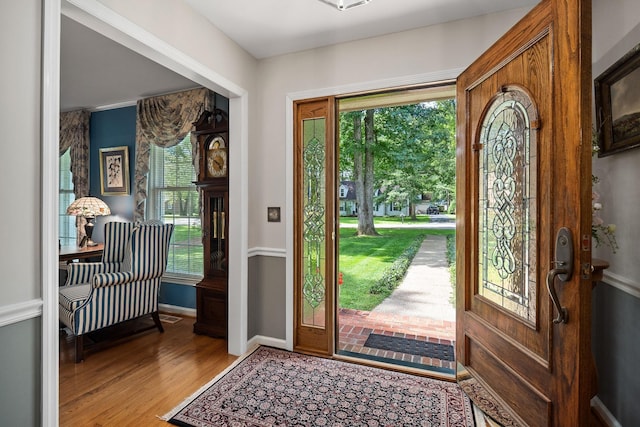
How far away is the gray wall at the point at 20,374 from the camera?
4.27 ft

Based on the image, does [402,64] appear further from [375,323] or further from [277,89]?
[375,323]

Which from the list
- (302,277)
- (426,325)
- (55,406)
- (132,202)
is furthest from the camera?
(132,202)

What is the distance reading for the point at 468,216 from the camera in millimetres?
2107

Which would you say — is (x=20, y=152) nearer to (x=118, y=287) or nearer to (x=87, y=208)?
(x=118, y=287)

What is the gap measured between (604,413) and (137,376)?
3.05 m

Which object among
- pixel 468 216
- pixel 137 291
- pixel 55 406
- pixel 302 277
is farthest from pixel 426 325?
pixel 55 406

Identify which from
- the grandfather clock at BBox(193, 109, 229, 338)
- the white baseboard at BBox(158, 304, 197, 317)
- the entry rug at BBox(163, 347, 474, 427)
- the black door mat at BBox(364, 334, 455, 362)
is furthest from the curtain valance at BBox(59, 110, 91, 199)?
the black door mat at BBox(364, 334, 455, 362)

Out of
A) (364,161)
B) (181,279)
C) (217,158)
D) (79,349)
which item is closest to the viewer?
(79,349)

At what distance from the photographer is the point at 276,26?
8.25 ft

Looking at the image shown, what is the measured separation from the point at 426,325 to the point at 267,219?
2246mm

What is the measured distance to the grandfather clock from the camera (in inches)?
127

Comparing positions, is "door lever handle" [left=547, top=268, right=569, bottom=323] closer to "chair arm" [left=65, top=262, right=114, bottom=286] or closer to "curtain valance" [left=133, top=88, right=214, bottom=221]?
"curtain valance" [left=133, top=88, right=214, bottom=221]

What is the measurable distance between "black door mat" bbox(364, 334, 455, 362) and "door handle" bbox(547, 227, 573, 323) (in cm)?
177

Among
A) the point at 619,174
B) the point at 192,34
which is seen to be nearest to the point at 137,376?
the point at 192,34
